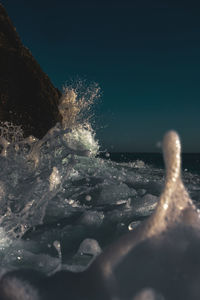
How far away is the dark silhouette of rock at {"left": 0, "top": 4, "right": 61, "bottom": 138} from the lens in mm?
7961

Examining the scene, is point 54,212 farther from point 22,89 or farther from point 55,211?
point 22,89

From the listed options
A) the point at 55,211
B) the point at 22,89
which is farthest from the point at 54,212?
the point at 22,89

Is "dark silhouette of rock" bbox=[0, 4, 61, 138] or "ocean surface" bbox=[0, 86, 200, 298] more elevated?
"dark silhouette of rock" bbox=[0, 4, 61, 138]

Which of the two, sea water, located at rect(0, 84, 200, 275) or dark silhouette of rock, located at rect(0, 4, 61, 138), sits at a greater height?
dark silhouette of rock, located at rect(0, 4, 61, 138)

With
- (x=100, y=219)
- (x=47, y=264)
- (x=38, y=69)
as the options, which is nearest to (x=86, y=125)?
(x=38, y=69)

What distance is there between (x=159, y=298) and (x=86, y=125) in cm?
1231

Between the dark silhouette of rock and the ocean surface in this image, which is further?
the dark silhouette of rock

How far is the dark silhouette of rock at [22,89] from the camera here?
7.96 metres

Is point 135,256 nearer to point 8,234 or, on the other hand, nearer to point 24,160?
point 8,234

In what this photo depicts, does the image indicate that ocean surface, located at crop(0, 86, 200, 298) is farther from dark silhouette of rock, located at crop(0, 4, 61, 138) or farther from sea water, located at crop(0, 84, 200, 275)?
dark silhouette of rock, located at crop(0, 4, 61, 138)

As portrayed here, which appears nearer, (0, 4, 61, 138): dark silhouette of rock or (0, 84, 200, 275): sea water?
(0, 84, 200, 275): sea water

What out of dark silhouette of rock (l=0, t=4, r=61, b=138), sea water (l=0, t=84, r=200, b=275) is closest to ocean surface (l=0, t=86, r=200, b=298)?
sea water (l=0, t=84, r=200, b=275)

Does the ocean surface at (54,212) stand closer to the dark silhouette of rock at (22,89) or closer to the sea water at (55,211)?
the sea water at (55,211)

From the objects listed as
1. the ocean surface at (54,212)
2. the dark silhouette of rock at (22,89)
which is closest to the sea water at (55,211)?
the ocean surface at (54,212)
